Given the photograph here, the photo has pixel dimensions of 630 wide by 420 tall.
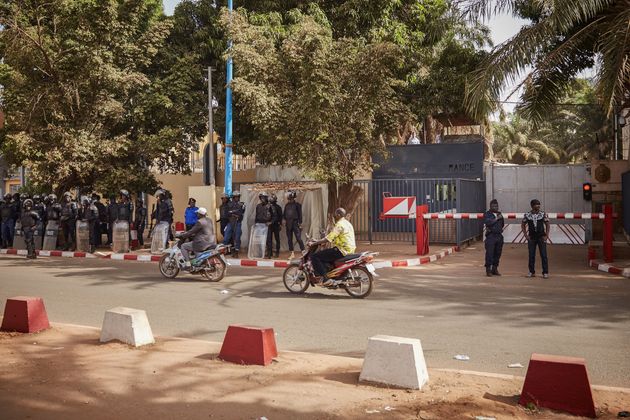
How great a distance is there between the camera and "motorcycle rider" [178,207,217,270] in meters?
12.3

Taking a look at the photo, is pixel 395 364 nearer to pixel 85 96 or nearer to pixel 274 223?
pixel 274 223

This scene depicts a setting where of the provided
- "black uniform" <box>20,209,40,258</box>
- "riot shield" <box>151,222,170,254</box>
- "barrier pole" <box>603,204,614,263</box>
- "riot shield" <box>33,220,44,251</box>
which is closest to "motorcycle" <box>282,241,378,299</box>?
"barrier pole" <box>603,204,614,263</box>

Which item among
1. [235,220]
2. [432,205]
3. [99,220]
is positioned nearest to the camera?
[235,220]

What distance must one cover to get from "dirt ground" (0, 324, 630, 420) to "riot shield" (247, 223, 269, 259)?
10225 millimetres

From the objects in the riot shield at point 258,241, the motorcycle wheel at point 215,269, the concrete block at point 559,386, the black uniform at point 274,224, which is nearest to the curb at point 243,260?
the riot shield at point 258,241

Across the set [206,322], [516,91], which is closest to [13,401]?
[206,322]

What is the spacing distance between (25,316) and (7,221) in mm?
15965

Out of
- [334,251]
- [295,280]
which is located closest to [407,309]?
[334,251]

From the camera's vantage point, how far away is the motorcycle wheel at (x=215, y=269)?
485 inches

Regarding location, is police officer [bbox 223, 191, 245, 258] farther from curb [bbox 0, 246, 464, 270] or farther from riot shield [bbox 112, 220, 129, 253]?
riot shield [bbox 112, 220, 129, 253]

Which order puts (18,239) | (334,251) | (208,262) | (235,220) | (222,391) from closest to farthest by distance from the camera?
(222,391) → (334,251) → (208,262) → (235,220) → (18,239)

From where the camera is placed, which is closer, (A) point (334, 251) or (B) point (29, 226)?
(A) point (334, 251)

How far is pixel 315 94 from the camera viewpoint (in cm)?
1522

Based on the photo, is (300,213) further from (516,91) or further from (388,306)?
(388,306)
